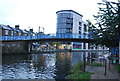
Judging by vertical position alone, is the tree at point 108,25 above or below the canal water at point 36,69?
above

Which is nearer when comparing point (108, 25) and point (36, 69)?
point (108, 25)

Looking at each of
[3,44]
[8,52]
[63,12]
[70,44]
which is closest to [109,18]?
[8,52]

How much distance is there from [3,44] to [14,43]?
183 inches

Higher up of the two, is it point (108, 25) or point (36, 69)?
point (108, 25)

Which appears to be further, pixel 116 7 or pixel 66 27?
pixel 66 27

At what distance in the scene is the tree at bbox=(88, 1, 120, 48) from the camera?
9541 millimetres

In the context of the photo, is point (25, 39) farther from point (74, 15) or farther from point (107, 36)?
point (74, 15)

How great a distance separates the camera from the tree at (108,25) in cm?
954

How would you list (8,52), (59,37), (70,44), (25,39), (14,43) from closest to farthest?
(59,37) < (8,52) < (25,39) < (14,43) < (70,44)

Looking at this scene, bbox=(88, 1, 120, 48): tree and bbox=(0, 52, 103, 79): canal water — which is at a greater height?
bbox=(88, 1, 120, 48): tree

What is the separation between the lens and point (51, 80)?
10430 millimetres

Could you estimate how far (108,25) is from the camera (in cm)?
1037

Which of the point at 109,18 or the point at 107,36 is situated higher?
the point at 109,18

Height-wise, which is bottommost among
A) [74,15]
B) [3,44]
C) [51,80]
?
[51,80]
